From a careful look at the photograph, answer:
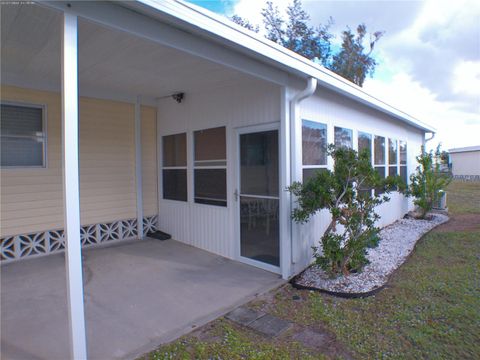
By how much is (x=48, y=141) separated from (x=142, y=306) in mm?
3109

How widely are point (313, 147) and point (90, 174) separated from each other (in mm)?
3696

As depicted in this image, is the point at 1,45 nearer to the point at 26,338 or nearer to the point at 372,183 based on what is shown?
the point at 26,338

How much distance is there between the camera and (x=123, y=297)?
3.45 m

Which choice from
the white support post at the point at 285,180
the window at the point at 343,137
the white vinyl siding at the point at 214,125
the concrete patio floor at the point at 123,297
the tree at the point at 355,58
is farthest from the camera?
the tree at the point at 355,58

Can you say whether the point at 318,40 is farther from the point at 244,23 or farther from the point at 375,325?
the point at 375,325

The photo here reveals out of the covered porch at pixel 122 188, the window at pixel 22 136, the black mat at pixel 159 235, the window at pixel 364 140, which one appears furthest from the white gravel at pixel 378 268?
the window at pixel 22 136

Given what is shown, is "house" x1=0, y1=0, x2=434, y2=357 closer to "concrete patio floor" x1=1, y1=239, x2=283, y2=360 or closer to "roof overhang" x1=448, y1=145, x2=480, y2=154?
"concrete patio floor" x1=1, y1=239, x2=283, y2=360

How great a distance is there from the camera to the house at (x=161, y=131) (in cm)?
265

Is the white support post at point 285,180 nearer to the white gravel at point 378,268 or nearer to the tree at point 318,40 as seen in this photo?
the white gravel at point 378,268

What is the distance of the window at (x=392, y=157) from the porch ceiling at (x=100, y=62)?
494cm

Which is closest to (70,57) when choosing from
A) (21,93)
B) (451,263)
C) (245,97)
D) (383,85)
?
(245,97)

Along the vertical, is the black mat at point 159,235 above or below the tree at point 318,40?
below

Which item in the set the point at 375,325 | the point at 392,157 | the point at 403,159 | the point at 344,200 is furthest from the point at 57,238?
the point at 403,159

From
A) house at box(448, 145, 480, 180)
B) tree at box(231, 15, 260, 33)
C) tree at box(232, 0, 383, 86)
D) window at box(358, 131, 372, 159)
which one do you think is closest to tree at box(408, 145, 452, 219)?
window at box(358, 131, 372, 159)
